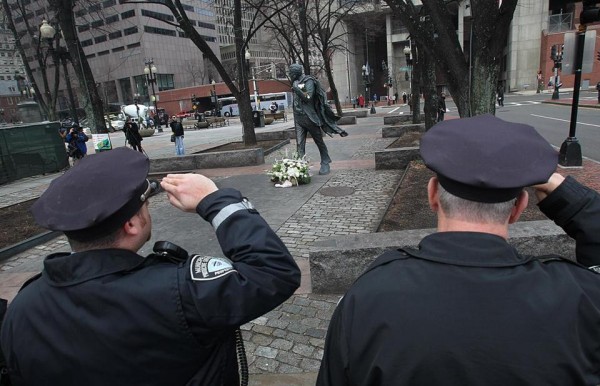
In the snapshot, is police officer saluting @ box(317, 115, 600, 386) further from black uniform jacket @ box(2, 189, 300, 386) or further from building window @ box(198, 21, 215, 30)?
building window @ box(198, 21, 215, 30)

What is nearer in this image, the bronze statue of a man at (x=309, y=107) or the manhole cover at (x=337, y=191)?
the manhole cover at (x=337, y=191)

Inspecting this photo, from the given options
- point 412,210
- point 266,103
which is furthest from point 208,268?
point 266,103

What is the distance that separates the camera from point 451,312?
1.02m

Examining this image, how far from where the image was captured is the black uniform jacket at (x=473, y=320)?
3.32 feet

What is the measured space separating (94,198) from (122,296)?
0.33 metres

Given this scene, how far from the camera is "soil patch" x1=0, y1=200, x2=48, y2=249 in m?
6.82

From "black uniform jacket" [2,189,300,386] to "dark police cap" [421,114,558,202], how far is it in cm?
64

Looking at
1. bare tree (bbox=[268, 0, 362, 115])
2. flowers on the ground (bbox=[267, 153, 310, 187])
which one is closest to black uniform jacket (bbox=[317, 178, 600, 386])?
flowers on the ground (bbox=[267, 153, 310, 187])

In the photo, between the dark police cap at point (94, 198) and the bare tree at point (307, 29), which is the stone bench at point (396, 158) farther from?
the bare tree at point (307, 29)

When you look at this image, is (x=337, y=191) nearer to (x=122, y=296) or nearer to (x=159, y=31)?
(x=122, y=296)

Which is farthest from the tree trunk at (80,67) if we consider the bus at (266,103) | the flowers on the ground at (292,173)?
the bus at (266,103)

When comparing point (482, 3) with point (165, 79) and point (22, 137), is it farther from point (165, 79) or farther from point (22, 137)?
point (165, 79)

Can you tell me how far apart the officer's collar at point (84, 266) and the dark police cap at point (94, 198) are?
65 millimetres

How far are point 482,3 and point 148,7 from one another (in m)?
85.5
